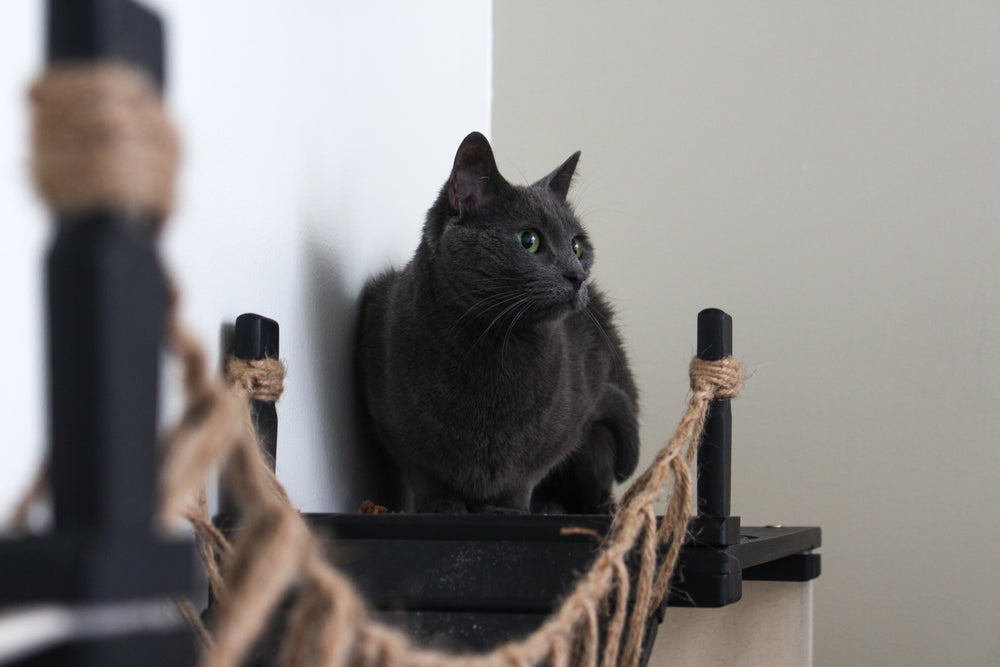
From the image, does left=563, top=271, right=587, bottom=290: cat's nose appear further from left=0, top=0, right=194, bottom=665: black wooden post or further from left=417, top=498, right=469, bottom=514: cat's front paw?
left=0, top=0, right=194, bottom=665: black wooden post

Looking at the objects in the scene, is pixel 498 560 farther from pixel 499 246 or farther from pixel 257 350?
pixel 499 246

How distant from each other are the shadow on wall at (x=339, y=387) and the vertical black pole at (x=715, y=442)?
1.56 feet

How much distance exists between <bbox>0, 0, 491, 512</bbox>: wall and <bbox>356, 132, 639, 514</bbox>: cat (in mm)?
99

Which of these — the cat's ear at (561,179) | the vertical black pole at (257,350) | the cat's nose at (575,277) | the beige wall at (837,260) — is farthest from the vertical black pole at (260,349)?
the beige wall at (837,260)

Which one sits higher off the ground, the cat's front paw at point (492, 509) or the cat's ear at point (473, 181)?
the cat's ear at point (473, 181)

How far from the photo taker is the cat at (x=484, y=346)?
1.02 meters

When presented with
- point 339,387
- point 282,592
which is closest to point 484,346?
point 339,387

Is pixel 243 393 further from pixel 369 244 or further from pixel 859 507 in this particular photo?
pixel 859 507

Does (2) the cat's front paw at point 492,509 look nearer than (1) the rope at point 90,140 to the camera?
No

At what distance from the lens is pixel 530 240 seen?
3.41ft

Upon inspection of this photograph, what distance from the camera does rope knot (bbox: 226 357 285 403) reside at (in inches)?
32.9

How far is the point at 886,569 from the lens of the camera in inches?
74.0

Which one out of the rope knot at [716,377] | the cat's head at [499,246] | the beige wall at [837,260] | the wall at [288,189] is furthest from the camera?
the beige wall at [837,260]

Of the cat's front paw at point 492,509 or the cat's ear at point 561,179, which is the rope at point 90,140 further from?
the cat's ear at point 561,179
